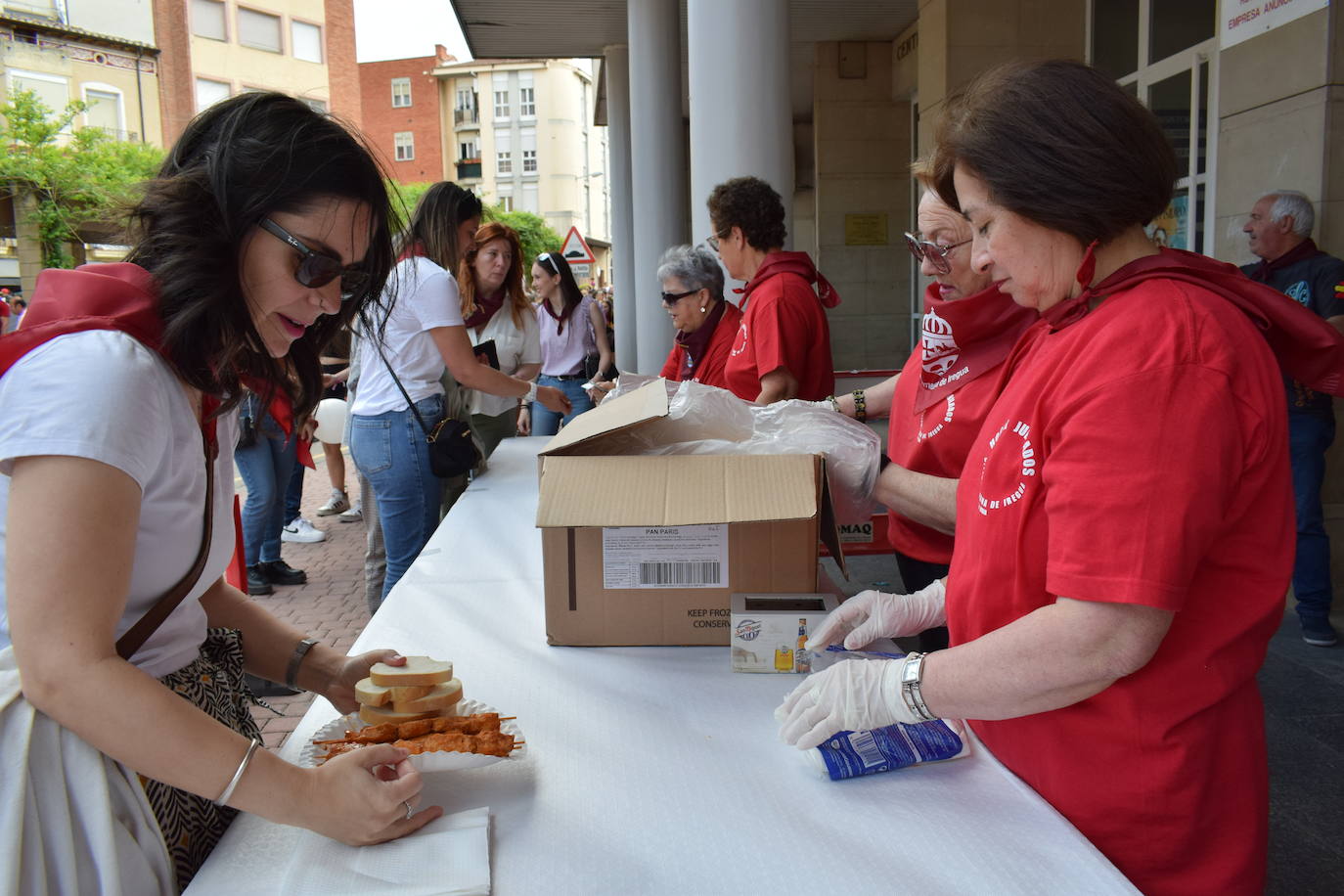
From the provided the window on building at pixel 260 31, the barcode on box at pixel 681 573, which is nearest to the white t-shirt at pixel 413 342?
the barcode on box at pixel 681 573

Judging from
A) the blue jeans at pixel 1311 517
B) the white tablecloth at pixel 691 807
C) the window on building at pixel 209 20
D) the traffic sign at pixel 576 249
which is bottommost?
the blue jeans at pixel 1311 517

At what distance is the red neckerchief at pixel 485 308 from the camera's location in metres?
4.93

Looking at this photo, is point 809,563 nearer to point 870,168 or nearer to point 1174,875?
point 1174,875

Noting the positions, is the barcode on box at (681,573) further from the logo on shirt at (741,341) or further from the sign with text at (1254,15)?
the sign with text at (1254,15)

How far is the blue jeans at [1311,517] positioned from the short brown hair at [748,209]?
2321 millimetres

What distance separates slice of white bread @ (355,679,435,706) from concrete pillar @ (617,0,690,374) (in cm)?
732

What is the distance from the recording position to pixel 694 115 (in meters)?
4.84

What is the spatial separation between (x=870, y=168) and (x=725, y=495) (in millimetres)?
10527

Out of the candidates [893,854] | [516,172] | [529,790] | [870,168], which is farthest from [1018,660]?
[516,172]

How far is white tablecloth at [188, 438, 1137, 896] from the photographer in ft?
3.44

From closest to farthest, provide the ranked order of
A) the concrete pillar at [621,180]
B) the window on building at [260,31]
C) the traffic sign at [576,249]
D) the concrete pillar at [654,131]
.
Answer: the concrete pillar at [654,131]
the concrete pillar at [621,180]
the traffic sign at [576,249]
the window on building at [260,31]

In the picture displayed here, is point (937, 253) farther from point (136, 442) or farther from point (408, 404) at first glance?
point (408, 404)

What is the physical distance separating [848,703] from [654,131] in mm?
8472

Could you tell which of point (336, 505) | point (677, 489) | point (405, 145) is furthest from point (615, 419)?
point (405, 145)
